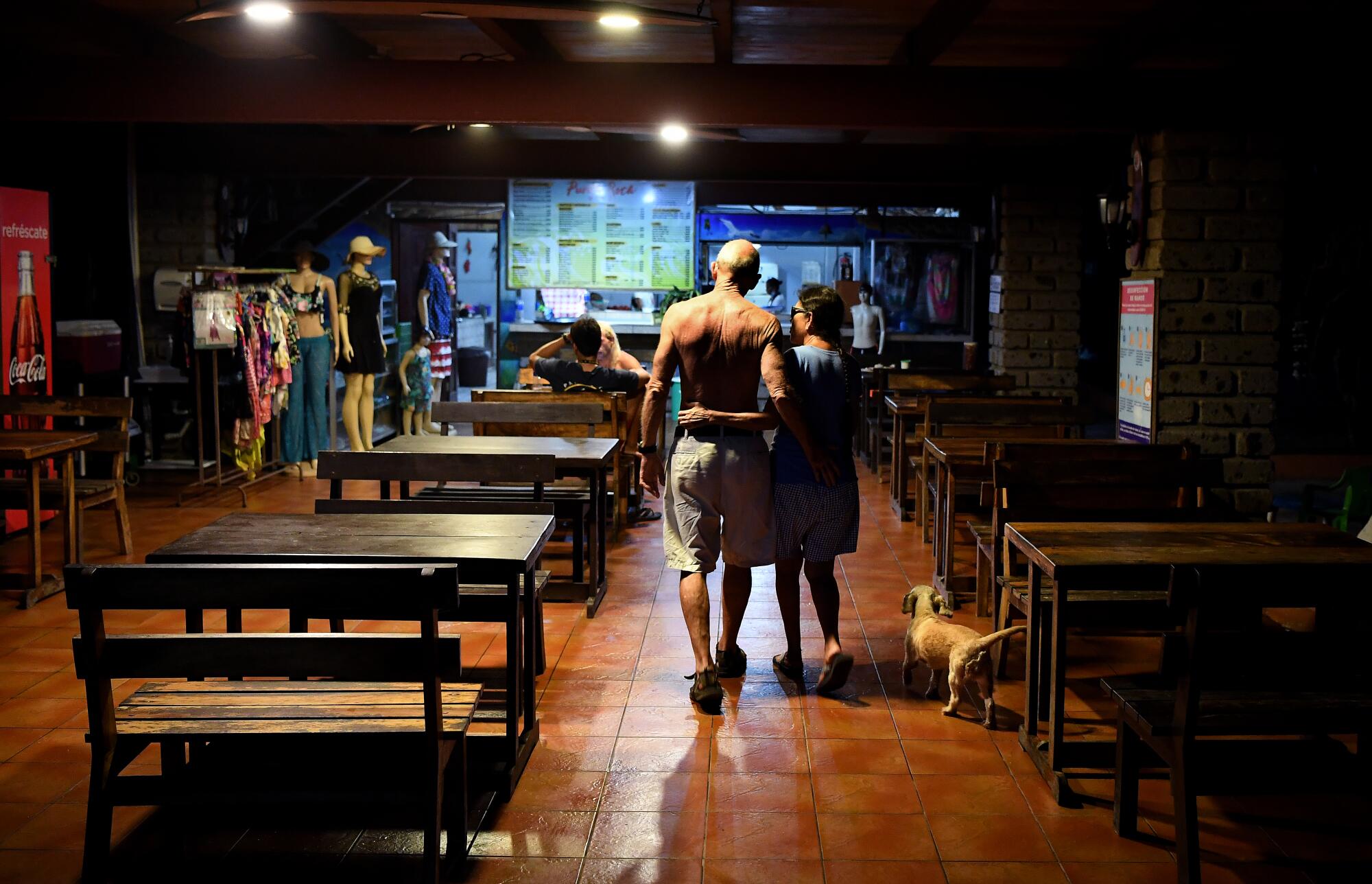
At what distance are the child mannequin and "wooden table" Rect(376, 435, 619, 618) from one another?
4795 millimetres

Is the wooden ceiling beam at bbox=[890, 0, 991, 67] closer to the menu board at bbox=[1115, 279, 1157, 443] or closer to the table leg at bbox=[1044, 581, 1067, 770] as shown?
the menu board at bbox=[1115, 279, 1157, 443]

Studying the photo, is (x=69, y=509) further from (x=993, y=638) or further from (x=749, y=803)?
(x=993, y=638)

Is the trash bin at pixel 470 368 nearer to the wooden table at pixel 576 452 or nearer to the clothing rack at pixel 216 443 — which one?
the clothing rack at pixel 216 443

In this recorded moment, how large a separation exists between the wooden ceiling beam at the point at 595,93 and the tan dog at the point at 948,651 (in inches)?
128

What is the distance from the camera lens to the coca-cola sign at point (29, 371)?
24.1 feet

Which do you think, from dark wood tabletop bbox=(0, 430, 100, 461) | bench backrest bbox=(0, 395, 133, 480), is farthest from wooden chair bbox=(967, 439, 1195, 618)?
bench backrest bbox=(0, 395, 133, 480)

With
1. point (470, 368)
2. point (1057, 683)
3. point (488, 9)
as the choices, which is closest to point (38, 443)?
point (488, 9)

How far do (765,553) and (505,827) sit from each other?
150 centimetres

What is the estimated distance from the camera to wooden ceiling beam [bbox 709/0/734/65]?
585 centimetres

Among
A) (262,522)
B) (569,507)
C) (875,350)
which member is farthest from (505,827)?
(875,350)

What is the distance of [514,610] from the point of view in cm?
368

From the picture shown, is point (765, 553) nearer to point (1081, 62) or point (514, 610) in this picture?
point (514, 610)

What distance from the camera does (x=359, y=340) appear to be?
10.2 meters

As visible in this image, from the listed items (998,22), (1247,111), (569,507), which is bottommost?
(569,507)
